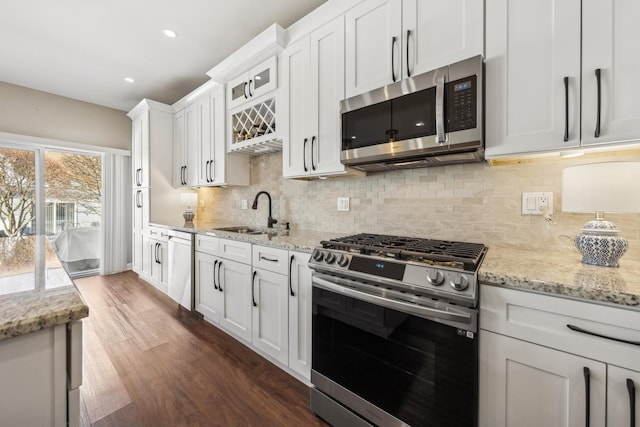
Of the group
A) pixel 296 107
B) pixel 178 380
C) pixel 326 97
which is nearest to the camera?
pixel 178 380

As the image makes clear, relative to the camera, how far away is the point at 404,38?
1543mm

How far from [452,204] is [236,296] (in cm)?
173

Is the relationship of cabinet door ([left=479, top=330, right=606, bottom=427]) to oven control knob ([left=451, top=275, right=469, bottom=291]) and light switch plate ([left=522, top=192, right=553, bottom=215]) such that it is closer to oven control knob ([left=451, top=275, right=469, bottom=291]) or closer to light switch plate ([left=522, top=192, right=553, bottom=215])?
oven control knob ([left=451, top=275, right=469, bottom=291])

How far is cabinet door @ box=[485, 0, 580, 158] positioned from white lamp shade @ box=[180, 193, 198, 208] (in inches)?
146

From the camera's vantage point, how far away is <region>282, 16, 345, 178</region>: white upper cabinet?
73.5 inches

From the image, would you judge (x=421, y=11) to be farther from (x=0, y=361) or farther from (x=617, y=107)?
(x=0, y=361)

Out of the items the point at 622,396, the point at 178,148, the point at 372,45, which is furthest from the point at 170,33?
the point at 622,396

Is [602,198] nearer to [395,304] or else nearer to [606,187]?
[606,187]

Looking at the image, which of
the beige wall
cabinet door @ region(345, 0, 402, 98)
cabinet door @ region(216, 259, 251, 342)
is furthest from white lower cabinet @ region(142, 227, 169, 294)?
cabinet door @ region(345, 0, 402, 98)

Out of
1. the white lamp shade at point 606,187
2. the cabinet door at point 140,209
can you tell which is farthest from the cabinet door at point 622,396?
the cabinet door at point 140,209

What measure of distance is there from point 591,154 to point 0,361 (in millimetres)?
2174

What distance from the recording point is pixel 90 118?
13.2 feet

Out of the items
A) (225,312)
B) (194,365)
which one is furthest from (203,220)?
(194,365)

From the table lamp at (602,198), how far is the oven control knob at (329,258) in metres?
1.05
